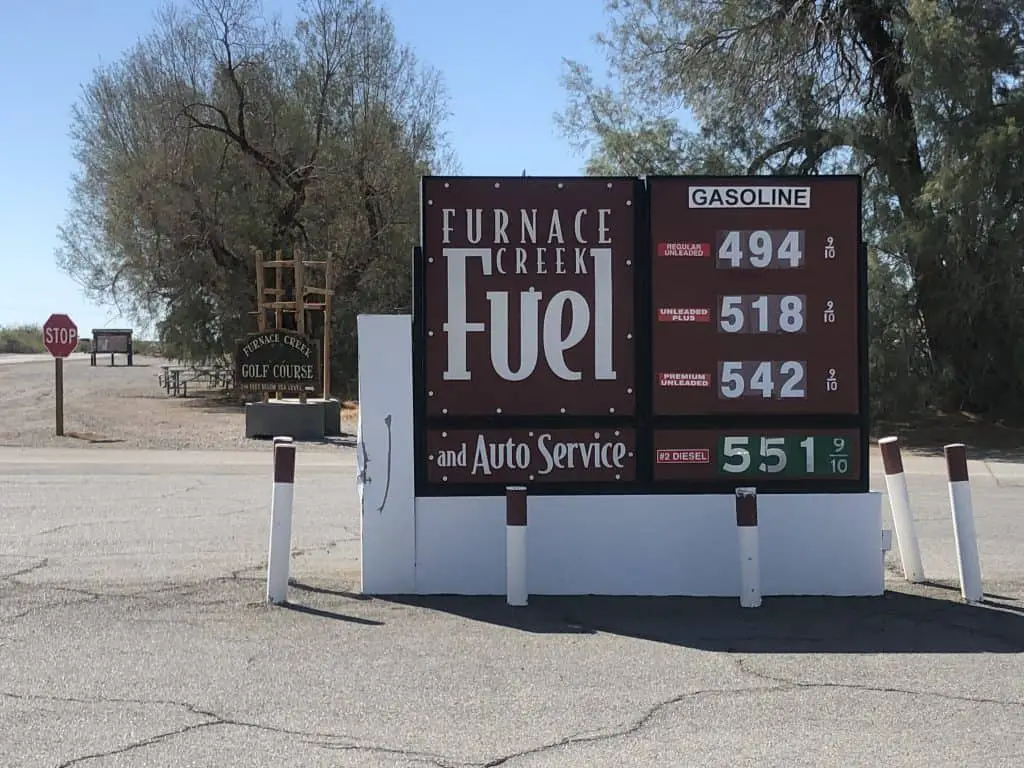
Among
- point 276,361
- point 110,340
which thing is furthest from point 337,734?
point 110,340

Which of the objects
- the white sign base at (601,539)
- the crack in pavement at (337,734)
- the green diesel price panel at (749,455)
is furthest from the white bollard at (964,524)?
the crack in pavement at (337,734)

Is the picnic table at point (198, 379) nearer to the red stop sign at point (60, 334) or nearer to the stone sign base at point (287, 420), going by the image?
the red stop sign at point (60, 334)

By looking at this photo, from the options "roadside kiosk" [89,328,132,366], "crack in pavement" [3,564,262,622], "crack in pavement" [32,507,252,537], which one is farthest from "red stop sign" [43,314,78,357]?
"roadside kiosk" [89,328,132,366]

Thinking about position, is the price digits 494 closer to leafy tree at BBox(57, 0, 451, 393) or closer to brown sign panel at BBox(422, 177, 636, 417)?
brown sign panel at BBox(422, 177, 636, 417)

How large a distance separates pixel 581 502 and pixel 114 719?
3479mm

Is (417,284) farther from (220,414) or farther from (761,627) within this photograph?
(220,414)

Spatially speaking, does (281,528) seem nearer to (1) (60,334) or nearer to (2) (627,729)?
(2) (627,729)

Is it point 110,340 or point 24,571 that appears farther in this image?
point 110,340

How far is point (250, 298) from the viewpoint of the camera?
A: 102 ft

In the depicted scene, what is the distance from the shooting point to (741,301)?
24.6 ft

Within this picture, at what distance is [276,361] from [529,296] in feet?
45.6

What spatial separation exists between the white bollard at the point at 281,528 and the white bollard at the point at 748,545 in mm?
2929

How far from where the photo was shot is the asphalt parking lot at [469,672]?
4.64 meters

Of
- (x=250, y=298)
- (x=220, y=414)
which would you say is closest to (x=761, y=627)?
(x=220, y=414)
